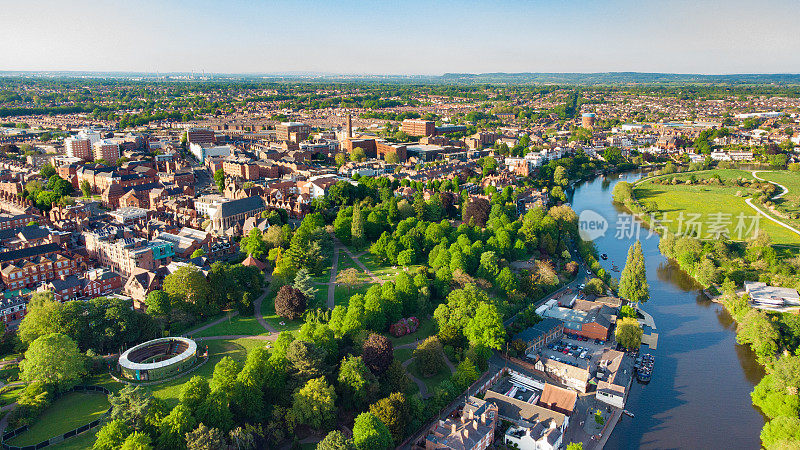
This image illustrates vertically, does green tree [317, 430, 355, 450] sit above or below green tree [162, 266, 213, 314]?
below

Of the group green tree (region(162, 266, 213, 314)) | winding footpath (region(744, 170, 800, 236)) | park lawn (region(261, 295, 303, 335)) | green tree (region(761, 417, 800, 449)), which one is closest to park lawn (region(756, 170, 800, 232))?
winding footpath (region(744, 170, 800, 236))

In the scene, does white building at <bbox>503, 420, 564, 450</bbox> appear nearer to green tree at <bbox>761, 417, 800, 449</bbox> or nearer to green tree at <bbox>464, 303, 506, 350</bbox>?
green tree at <bbox>464, 303, 506, 350</bbox>

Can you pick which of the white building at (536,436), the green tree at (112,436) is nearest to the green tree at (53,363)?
the green tree at (112,436)

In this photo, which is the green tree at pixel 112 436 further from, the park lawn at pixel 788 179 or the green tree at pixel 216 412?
the park lawn at pixel 788 179

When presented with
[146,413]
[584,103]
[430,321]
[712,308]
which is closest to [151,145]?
[430,321]

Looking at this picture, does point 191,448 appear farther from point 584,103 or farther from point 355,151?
point 584,103

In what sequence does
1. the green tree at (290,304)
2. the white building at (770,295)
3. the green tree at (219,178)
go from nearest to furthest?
the green tree at (290,304) → the white building at (770,295) → the green tree at (219,178)
